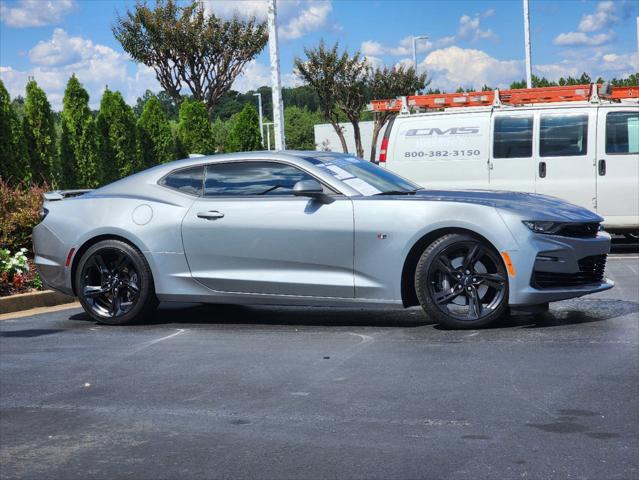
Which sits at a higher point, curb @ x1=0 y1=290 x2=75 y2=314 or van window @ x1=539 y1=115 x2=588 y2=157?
van window @ x1=539 y1=115 x2=588 y2=157

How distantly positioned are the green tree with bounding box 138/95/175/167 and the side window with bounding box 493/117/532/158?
13247 mm

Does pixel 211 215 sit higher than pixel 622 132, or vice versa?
pixel 622 132

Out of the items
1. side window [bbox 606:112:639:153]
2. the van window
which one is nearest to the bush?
the van window

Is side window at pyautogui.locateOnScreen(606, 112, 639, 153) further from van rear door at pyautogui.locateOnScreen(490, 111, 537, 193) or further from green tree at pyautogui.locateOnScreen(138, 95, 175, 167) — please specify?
green tree at pyautogui.locateOnScreen(138, 95, 175, 167)

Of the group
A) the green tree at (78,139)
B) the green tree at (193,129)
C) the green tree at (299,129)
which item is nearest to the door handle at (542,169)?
the green tree at (78,139)

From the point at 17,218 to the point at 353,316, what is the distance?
534 cm

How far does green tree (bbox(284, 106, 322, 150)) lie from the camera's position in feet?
306

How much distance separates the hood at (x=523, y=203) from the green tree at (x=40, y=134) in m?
12.8

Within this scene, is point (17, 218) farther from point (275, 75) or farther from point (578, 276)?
point (275, 75)

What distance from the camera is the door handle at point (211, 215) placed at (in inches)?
330

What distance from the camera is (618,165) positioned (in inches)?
566

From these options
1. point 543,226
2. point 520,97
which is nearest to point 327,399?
point 543,226

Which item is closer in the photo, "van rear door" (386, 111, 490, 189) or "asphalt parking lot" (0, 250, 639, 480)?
"asphalt parking lot" (0, 250, 639, 480)

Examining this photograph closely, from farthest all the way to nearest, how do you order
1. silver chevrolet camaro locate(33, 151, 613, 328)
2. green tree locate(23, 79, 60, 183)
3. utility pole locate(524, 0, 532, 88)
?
utility pole locate(524, 0, 532, 88), green tree locate(23, 79, 60, 183), silver chevrolet camaro locate(33, 151, 613, 328)
